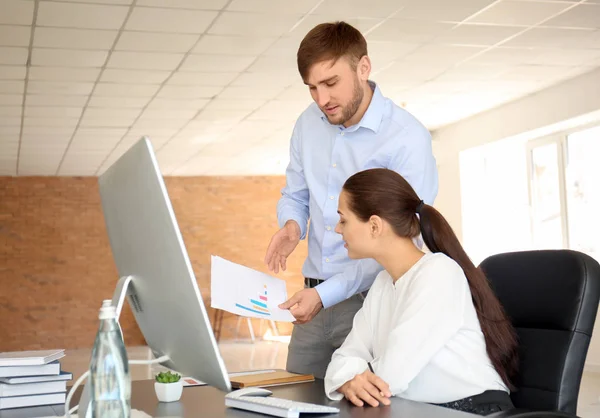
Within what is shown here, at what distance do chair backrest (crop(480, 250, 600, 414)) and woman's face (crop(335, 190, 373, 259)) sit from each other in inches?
14.8

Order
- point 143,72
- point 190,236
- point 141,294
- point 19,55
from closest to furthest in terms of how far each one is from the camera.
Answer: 1. point 141,294
2. point 19,55
3. point 143,72
4. point 190,236

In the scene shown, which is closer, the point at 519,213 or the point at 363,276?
the point at 363,276

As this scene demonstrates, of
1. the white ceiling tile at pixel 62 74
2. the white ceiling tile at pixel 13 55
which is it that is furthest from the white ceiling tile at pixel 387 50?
the white ceiling tile at pixel 13 55

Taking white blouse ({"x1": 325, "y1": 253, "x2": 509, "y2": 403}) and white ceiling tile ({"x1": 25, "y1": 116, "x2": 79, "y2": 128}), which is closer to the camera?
white blouse ({"x1": 325, "y1": 253, "x2": 509, "y2": 403})

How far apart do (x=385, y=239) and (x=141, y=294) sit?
0.65m

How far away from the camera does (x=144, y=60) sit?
6305mm

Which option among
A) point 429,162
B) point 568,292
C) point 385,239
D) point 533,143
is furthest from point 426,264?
point 533,143

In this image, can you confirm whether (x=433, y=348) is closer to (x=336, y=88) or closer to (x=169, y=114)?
(x=336, y=88)

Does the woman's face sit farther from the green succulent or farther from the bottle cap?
the bottle cap

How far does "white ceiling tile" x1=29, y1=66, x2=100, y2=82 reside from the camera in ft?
21.3

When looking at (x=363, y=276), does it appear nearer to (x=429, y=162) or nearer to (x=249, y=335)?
(x=429, y=162)

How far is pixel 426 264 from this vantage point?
5.43ft

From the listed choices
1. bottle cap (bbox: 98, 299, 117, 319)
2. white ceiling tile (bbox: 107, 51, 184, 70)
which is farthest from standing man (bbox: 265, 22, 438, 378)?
white ceiling tile (bbox: 107, 51, 184, 70)

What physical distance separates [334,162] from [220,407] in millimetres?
849
